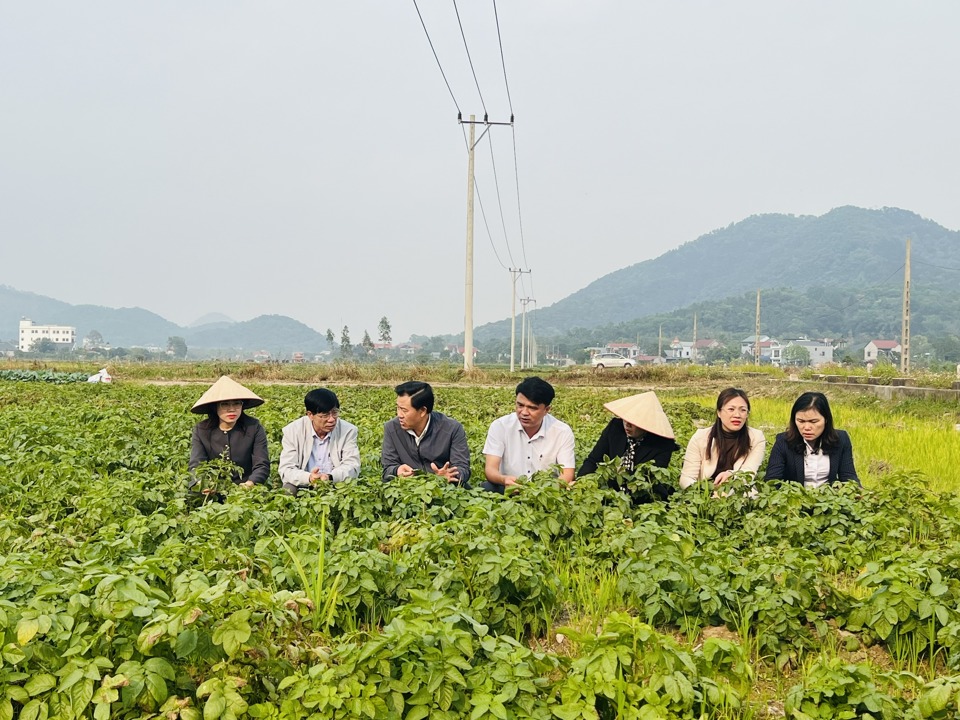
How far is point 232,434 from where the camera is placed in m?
7.16

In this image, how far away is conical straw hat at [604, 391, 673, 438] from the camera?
22.0 ft

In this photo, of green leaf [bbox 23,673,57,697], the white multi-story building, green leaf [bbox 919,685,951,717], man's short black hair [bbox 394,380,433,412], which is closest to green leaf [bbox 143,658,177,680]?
green leaf [bbox 23,673,57,697]

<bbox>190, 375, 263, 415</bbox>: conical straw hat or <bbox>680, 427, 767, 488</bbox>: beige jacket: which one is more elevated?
<bbox>190, 375, 263, 415</bbox>: conical straw hat

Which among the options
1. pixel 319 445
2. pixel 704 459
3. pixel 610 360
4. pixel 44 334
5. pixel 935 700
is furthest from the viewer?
pixel 44 334

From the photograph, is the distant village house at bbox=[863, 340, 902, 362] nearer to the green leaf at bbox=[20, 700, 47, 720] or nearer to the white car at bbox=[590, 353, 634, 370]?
the white car at bbox=[590, 353, 634, 370]

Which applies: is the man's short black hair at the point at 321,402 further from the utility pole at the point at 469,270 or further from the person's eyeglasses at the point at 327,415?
the utility pole at the point at 469,270

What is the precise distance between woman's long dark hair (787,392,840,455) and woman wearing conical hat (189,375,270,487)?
4538 mm

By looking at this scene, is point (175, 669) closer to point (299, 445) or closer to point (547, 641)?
point (547, 641)

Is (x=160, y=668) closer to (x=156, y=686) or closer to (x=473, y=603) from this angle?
(x=156, y=686)

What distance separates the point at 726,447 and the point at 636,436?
0.74 metres

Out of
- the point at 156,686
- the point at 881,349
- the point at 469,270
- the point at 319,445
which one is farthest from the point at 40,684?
the point at 881,349

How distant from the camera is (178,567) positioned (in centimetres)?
388

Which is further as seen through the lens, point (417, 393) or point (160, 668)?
point (417, 393)

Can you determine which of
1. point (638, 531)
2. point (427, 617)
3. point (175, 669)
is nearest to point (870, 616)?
point (638, 531)
